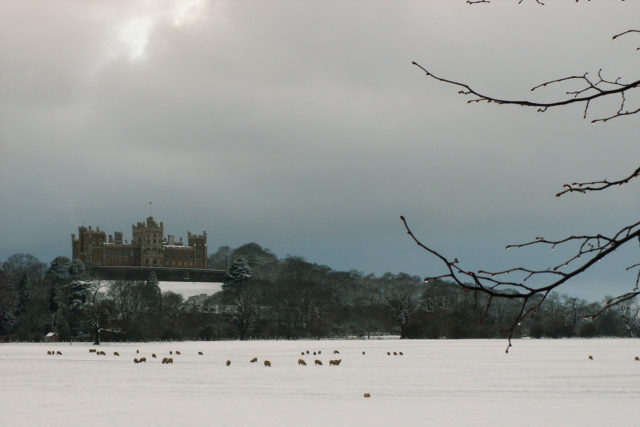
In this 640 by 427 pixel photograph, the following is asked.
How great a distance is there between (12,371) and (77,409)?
62.7 ft

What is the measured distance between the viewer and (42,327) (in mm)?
123938

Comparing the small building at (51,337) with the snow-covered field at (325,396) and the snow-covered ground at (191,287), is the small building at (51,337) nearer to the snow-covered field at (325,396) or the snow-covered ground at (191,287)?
the snow-covered ground at (191,287)

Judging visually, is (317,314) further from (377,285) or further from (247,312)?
(377,285)

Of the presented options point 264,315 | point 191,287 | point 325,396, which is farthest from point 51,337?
point 325,396

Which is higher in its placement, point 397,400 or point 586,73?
point 586,73

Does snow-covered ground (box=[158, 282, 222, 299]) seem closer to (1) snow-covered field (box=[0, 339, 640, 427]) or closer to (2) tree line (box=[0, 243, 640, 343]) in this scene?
(2) tree line (box=[0, 243, 640, 343])

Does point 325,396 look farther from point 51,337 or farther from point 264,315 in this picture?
point 264,315

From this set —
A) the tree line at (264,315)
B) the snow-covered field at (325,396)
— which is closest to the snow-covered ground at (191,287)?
the tree line at (264,315)

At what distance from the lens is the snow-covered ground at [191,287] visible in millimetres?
172500

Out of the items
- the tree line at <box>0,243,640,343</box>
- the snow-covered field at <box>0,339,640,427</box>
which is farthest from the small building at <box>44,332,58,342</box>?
the snow-covered field at <box>0,339,640,427</box>

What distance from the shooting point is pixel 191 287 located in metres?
178

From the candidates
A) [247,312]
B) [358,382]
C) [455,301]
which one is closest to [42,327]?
[247,312]

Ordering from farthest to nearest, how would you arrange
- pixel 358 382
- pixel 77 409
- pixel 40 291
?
pixel 40 291 → pixel 358 382 → pixel 77 409

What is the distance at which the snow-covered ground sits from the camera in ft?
566
